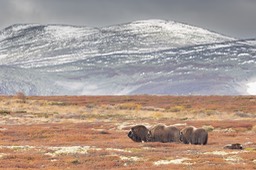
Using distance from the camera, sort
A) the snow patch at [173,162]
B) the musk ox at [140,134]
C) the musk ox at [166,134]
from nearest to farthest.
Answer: the snow patch at [173,162]
the musk ox at [166,134]
the musk ox at [140,134]

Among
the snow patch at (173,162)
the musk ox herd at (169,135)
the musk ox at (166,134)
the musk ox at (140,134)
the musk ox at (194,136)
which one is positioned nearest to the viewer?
the snow patch at (173,162)

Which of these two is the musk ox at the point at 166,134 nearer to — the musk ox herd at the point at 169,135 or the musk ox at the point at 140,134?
the musk ox herd at the point at 169,135

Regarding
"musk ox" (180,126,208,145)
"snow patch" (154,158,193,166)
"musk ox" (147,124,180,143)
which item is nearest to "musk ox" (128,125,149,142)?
"musk ox" (147,124,180,143)

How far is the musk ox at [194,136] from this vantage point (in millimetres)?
45709

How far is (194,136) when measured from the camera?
46031mm

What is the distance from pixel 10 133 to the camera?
5766 centimetres

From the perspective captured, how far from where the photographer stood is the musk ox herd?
45844 millimetres

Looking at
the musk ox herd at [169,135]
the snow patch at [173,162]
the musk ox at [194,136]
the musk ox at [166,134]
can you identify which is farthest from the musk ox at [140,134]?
the snow patch at [173,162]

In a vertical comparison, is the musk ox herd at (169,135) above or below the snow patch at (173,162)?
above

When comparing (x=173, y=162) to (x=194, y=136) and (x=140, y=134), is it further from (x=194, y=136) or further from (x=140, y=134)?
(x=140, y=134)

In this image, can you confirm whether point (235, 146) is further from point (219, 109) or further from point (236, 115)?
point (219, 109)

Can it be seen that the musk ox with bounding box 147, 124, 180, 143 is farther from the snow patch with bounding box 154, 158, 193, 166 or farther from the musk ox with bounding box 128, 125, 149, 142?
the snow patch with bounding box 154, 158, 193, 166

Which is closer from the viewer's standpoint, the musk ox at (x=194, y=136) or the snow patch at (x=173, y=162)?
the snow patch at (x=173, y=162)

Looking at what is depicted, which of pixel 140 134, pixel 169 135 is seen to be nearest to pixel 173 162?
pixel 169 135
